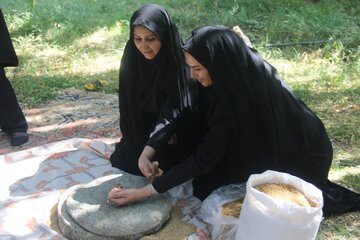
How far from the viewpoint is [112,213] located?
8.32ft

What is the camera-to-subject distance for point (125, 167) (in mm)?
3172

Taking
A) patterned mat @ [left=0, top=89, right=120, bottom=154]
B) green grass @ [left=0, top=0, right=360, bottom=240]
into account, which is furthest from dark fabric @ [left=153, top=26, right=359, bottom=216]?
patterned mat @ [left=0, top=89, right=120, bottom=154]

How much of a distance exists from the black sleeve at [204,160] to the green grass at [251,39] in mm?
1151

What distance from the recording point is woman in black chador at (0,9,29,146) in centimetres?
357

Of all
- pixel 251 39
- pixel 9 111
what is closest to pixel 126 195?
pixel 9 111

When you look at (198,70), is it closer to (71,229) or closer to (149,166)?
(149,166)

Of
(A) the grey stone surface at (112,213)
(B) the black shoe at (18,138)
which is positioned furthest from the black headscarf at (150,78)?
(B) the black shoe at (18,138)

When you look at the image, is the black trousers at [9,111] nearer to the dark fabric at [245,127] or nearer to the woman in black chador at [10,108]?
the woman in black chador at [10,108]

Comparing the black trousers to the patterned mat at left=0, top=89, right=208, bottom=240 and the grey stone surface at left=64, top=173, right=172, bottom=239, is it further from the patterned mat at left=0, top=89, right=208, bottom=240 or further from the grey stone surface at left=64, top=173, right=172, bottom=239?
the grey stone surface at left=64, top=173, right=172, bottom=239

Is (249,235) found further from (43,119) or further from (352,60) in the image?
(352,60)

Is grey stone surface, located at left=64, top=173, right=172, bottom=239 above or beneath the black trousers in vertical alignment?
beneath

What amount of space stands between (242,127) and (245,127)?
16 millimetres

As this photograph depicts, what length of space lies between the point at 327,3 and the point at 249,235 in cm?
571

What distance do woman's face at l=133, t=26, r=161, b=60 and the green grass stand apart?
60.9 inches
